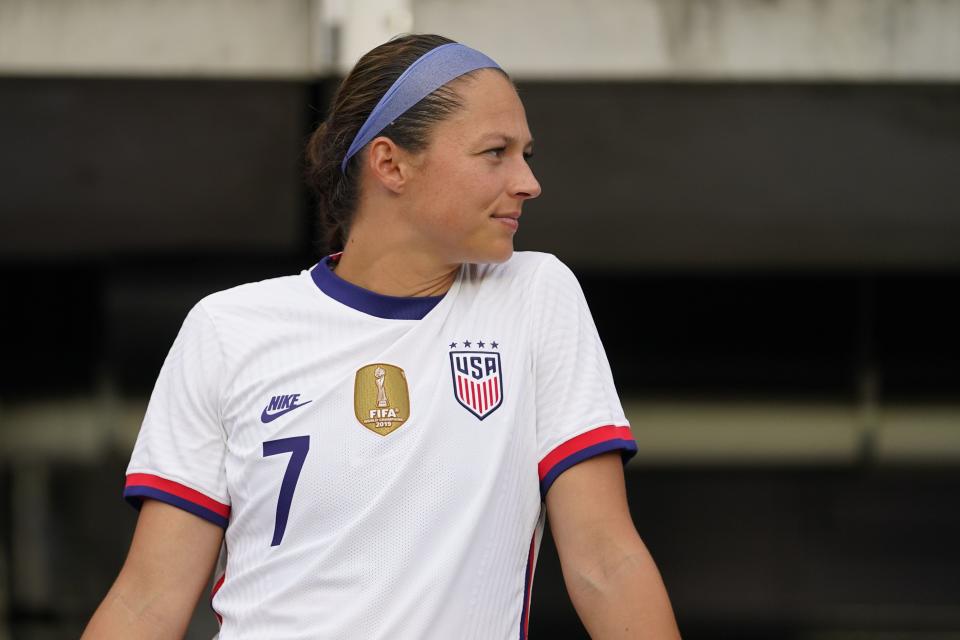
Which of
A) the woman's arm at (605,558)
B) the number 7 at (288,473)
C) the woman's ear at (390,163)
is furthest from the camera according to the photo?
the woman's ear at (390,163)

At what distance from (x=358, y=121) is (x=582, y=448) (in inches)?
23.6

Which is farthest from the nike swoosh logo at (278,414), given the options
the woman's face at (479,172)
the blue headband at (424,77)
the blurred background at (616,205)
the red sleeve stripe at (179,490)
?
the blurred background at (616,205)

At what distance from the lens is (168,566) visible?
6.05ft

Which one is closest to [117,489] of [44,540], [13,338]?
[44,540]

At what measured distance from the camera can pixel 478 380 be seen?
1794mm

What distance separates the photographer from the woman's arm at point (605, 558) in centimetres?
166

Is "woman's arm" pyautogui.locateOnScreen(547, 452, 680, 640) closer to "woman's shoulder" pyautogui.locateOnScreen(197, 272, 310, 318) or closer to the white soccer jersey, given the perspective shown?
the white soccer jersey

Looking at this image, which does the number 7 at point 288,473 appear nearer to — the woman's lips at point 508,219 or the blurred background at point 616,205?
the woman's lips at point 508,219

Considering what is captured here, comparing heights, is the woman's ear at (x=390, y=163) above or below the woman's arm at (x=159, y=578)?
above

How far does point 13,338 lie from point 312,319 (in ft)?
18.4

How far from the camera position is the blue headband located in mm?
1844

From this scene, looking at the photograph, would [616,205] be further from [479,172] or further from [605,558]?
[605,558]

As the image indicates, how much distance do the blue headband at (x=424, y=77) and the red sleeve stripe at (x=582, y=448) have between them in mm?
524

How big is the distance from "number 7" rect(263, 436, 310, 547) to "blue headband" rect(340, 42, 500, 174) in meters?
0.46
